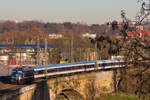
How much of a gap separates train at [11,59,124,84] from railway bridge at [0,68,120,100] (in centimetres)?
73

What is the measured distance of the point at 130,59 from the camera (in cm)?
457

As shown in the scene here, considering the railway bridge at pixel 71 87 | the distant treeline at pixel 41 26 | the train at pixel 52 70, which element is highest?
the distant treeline at pixel 41 26

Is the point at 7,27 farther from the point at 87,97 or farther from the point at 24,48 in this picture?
the point at 87,97

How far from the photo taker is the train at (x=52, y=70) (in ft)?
73.0

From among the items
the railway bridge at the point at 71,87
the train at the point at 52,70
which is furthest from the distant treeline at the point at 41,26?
the railway bridge at the point at 71,87

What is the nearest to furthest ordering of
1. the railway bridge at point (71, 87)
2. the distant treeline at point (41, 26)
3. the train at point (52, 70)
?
the railway bridge at point (71, 87)
the train at point (52, 70)
the distant treeline at point (41, 26)

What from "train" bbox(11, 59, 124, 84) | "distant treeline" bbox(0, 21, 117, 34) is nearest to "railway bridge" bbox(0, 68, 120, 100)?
"train" bbox(11, 59, 124, 84)

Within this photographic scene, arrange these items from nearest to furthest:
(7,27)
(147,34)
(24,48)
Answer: (147,34) < (24,48) < (7,27)

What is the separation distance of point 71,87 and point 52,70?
8.45ft

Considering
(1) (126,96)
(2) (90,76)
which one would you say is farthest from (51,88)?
(1) (126,96)

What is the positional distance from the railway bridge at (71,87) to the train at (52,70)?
725mm

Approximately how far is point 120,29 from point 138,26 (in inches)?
11.0

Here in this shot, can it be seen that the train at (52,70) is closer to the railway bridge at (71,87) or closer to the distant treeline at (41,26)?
the railway bridge at (71,87)

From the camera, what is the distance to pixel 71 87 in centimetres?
2819
